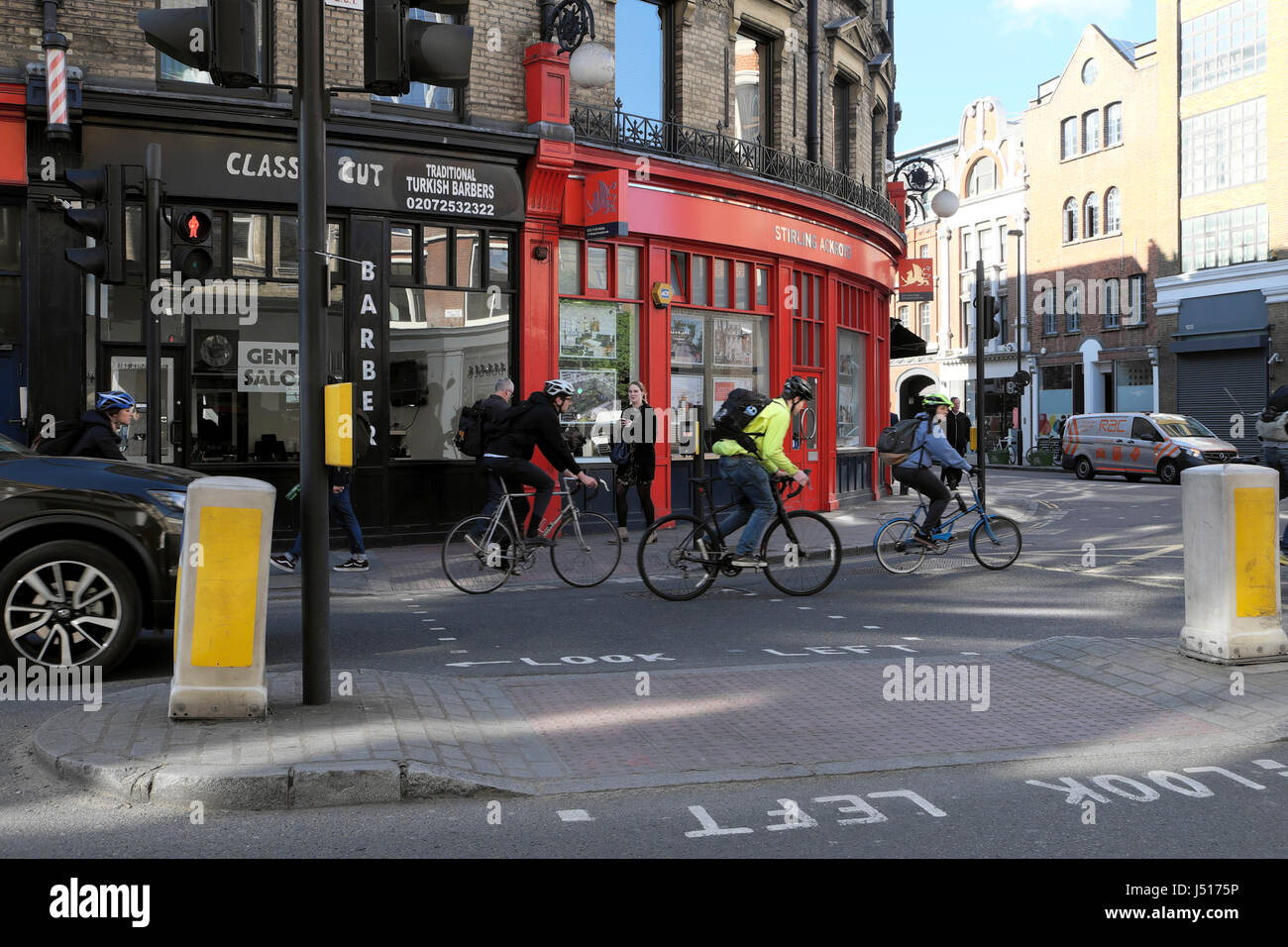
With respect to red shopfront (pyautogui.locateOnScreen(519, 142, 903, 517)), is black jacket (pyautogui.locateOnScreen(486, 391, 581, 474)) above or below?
below

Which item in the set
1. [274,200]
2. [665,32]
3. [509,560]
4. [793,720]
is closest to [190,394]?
[274,200]

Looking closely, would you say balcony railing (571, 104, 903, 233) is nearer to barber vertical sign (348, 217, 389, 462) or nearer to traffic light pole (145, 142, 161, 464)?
barber vertical sign (348, 217, 389, 462)

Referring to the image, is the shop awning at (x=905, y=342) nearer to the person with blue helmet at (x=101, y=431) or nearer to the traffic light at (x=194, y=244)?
the traffic light at (x=194, y=244)

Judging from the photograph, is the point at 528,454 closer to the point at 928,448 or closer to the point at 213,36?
the point at 928,448

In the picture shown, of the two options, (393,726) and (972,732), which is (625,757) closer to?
(393,726)

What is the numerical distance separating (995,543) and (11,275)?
10.6 m

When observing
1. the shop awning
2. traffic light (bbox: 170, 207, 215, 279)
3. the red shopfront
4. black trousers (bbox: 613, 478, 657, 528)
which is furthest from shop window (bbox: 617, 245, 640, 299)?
the shop awning

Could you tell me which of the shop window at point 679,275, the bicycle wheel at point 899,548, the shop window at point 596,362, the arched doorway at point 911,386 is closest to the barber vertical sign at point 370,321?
the shop window at point 596,362

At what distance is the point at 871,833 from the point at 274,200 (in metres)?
11.6

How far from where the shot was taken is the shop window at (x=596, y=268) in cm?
1641

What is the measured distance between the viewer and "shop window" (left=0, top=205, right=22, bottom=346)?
12992 millimetres

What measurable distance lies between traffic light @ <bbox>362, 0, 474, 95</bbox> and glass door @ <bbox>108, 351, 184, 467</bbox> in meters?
8.63

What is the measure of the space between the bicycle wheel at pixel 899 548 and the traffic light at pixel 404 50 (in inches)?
291

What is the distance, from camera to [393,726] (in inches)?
214
